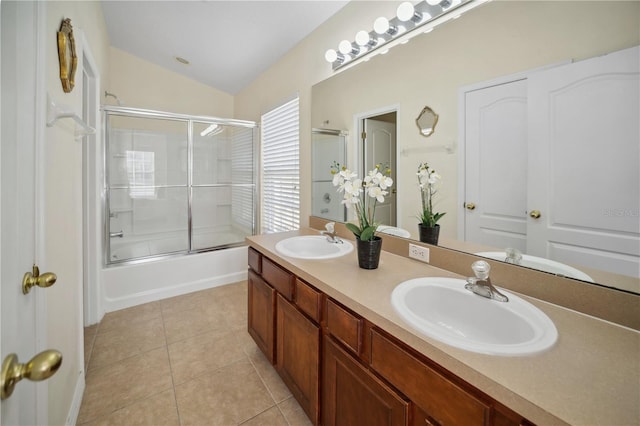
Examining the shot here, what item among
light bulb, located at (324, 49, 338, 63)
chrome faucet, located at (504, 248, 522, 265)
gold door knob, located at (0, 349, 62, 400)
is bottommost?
gold door knob, located at (0, 349, 62, 400)

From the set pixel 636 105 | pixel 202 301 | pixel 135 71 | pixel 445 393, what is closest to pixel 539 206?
pixel 636 105

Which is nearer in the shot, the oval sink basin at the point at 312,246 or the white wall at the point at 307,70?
the oval sink basin at the point at 312,246

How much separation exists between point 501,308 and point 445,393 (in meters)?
0.40

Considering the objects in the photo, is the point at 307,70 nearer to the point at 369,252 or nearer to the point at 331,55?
the point at 331,55

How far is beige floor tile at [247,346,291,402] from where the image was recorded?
1.62 metres

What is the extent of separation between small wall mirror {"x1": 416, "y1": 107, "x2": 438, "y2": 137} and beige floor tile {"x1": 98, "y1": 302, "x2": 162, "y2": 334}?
2.64 meters

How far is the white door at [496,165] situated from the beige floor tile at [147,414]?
178cm

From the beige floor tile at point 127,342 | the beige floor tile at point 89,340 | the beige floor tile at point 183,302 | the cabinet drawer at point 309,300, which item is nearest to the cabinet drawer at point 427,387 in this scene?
the cabinet drawer at point 309,300

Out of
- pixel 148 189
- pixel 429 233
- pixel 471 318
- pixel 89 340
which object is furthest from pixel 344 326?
pixel 148 189

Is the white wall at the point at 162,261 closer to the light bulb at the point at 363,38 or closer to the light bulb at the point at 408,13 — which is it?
the light bulb at the point at 363,38

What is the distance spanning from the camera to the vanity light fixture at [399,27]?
139cm

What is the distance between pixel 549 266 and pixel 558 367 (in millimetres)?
529

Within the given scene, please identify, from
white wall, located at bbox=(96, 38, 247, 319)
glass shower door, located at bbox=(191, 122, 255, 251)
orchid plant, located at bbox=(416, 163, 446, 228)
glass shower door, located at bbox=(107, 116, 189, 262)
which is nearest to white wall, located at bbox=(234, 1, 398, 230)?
glass shower door, located at bbox=(191, 122, 255, 251)

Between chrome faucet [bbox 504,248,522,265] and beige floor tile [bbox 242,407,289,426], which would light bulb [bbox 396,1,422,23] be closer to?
chrome faucet [bbox 504,248,522,265]
